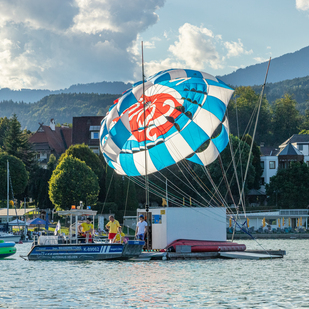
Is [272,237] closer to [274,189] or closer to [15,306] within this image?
[274,189]

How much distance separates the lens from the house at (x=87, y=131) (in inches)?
3492

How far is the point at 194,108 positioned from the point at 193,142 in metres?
1.69

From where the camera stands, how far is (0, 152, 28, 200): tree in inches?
2864

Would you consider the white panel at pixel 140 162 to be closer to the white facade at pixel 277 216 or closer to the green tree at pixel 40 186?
the white facade at pixel 277 216

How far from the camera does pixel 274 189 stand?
78438 millimetres

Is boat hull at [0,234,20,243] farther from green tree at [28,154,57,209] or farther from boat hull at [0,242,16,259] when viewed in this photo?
green tree at [28,154,57,209]

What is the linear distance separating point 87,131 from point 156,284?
243 feet

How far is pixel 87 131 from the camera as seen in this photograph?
89875 mm

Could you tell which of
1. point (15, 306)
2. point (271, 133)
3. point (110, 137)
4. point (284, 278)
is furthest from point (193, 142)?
point (271, 133)

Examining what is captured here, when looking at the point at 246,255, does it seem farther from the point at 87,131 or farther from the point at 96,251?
the point at 87,131

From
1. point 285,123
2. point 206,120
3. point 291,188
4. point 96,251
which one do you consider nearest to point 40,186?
point 291,188

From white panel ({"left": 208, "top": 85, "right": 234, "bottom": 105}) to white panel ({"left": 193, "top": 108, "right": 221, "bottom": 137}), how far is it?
36.1 inches

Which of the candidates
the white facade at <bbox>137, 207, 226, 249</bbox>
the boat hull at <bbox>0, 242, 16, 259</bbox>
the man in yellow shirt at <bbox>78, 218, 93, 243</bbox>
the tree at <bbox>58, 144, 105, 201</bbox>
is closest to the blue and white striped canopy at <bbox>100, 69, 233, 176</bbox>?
the white facade at <bbox>137, 207, 226, 249</bbox>

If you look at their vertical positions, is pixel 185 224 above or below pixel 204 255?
above
